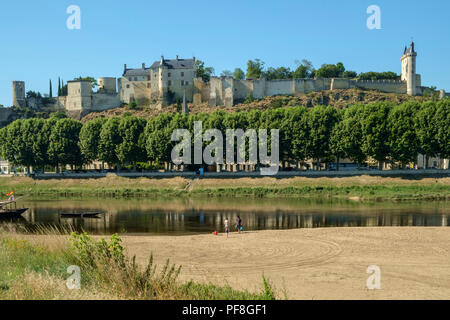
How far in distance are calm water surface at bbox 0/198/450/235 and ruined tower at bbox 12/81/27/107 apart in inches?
3292

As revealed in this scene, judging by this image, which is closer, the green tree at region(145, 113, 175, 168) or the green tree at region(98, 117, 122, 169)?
the green tree at region(145, 113, 175, 168)

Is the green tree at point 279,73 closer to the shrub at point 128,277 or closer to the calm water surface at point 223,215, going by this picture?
the calm water surface at point 223,215

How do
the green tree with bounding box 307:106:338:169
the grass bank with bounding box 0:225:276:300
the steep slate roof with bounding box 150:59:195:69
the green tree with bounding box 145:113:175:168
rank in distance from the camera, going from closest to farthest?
the grass bank with bounding box 0:225:276:300
the green tree with bounding box 307:106:338:169
the green tree with bounding box 145:113:175:168
the steep slate roof with bounding box 150:59:195:69

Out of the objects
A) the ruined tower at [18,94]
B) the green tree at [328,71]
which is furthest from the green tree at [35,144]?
the green tree at [328,71]

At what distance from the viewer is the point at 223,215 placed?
41469 mm

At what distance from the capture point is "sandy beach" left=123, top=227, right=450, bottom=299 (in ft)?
57.7

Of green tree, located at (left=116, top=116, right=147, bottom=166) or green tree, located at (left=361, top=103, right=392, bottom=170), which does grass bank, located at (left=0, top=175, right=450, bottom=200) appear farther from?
green tree, located at (left=116, top=116, right=147, bottom=166)

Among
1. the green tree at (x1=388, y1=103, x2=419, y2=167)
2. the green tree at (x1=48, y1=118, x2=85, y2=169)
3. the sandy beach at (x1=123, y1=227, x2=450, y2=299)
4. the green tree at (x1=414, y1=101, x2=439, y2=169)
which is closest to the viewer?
the sandy beach at (x1=123, y1=227, x2=450, y2=299)

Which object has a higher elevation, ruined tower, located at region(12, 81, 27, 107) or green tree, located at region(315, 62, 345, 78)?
green tree, located at region(315, 62, 345, 78)

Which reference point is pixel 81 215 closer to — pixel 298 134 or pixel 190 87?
pixel 298 134

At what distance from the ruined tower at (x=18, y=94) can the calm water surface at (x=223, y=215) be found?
83.6 metres

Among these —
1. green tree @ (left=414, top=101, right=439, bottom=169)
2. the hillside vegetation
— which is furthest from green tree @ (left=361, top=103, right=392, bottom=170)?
the hillside vegetation

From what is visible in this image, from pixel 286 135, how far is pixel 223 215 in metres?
29.4
